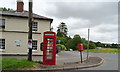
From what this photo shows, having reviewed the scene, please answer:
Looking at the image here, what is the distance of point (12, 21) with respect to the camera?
18.6 metres

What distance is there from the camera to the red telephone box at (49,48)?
10.4 metres

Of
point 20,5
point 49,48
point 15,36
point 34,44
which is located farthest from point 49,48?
point 20,5

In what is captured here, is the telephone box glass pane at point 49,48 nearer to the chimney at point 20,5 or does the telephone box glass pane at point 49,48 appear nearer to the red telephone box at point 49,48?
the red telephone box at point 49,48

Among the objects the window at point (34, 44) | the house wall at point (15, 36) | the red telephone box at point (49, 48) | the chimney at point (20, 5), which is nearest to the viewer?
the red telephone box at point (49, 48)

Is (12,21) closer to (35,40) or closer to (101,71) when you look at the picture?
(35,40)

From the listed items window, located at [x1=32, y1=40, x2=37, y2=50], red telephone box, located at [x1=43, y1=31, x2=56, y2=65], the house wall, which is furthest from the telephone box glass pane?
window, located at [x1=32, y1=40, x2=37, y2=50]

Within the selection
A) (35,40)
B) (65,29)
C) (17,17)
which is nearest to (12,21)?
(17,17)

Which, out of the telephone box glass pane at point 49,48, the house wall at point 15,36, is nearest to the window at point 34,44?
the house wall at point 15,36

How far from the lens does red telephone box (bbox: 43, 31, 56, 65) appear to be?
10.4m

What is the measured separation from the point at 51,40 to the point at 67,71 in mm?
2856

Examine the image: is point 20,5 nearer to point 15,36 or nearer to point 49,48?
point 15,36

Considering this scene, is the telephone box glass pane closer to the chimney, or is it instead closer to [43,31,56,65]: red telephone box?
[43,31,56,65]: red telephone box

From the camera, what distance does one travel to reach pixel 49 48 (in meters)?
10.5

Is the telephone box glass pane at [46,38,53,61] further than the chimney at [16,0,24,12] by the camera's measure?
No
